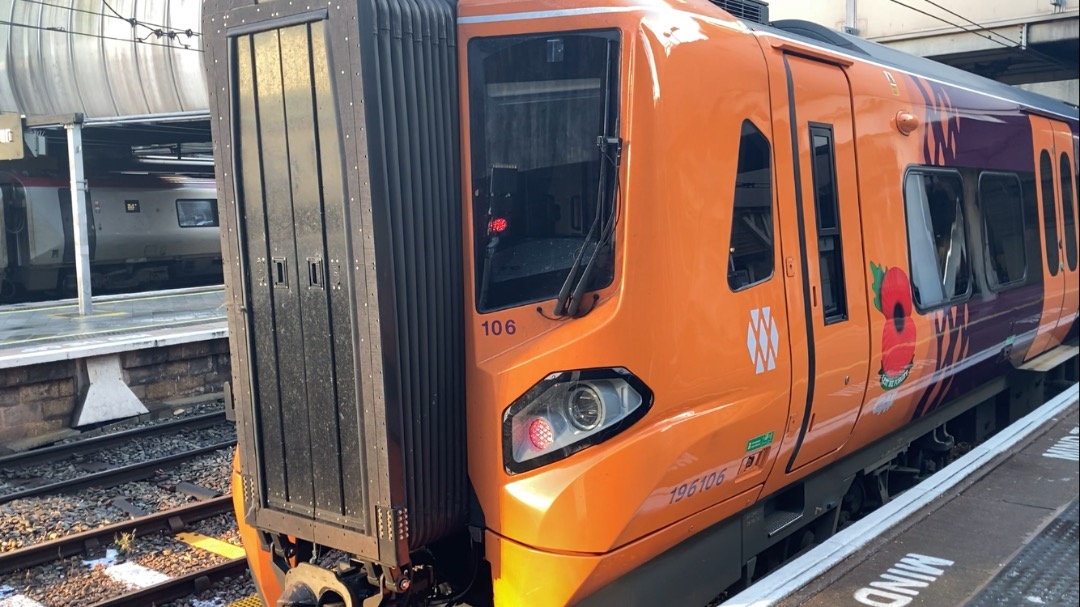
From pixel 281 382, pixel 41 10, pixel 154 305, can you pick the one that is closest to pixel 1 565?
pixel 281 382

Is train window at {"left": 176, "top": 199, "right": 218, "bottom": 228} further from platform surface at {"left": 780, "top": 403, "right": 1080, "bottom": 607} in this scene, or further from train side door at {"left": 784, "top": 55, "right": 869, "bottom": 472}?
train side door at {"left": 784, "top": 55, "right": 869, "bottom": 472}

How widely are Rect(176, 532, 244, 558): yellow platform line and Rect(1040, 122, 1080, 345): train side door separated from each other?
675 cm

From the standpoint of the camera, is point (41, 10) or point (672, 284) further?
point (41, 10)

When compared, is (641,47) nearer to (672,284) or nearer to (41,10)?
(672,284)

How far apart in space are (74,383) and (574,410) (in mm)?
8016

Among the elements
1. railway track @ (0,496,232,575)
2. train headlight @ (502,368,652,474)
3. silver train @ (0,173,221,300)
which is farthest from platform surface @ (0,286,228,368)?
train headlight @ (502,368,652,474)

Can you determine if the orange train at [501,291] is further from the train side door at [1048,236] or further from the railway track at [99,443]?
the railway track at [99,443]

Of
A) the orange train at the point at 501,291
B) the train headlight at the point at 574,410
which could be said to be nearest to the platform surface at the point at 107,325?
the orange train at the point at 501,291

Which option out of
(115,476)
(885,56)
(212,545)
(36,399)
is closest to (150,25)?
(36,399)

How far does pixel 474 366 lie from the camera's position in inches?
130

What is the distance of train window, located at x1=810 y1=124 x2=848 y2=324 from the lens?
411cm

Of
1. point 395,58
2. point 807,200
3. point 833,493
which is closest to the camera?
point 395,58

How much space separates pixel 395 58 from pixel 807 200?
6.29 ft

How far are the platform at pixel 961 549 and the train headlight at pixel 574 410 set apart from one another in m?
1.16
